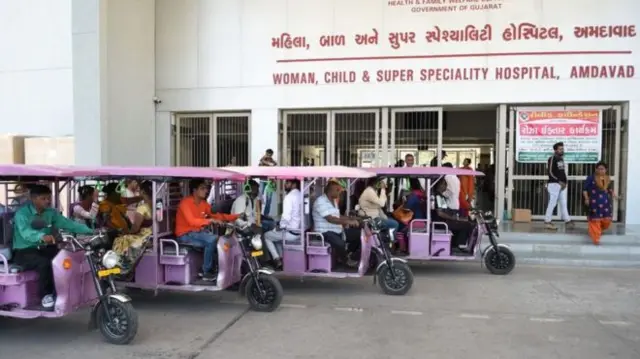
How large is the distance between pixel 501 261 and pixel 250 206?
13.2 feet

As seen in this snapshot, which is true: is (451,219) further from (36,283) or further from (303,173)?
(36,283)

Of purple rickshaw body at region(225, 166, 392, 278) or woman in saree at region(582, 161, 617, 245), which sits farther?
woman in saree at region(582, 161, 617, 245)

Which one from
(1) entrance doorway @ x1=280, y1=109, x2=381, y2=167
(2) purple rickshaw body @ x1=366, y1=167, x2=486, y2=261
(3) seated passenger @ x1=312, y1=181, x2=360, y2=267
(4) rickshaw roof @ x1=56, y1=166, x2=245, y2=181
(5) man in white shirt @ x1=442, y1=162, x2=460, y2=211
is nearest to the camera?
(4) rickshaw roof @ x1=56, y1=166, x2=245, y2=181

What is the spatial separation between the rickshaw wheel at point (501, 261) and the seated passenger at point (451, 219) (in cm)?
48

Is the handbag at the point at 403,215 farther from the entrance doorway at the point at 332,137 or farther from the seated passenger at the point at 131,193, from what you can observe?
the entrance doorway at the point at 332,137

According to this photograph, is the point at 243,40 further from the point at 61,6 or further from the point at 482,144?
the point at 482,144

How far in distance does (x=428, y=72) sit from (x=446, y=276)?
571 cm

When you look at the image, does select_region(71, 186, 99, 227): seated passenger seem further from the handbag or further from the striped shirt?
the handbag

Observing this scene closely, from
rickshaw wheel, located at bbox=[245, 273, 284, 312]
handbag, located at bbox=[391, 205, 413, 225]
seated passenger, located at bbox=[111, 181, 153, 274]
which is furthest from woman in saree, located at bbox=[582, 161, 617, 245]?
seated passenger, located at bbox=[111, 181, 153, 274]

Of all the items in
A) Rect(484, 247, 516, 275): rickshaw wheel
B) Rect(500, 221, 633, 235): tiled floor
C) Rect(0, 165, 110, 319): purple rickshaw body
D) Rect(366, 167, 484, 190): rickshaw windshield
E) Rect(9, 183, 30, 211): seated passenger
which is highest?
Rect(366, 167, 484, 190): rickshaw windshield

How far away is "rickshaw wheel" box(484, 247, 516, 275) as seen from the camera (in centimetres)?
820

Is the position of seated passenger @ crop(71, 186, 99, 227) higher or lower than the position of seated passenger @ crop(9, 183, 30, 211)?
lower

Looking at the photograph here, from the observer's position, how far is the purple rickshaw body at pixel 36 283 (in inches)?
188

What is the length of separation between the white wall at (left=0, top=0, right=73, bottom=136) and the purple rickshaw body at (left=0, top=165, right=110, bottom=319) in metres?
8.97
